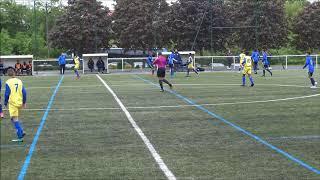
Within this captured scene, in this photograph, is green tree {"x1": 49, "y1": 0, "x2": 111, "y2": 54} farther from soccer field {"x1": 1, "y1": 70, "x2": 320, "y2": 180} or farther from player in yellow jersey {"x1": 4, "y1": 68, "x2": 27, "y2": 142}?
→ player in yellow jersey {"x1": 4, "y1": 68, "x2": 27, "y2": 142}

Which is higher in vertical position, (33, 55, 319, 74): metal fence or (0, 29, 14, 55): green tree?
(0, 29, 14, 55): green tree

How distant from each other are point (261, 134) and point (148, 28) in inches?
2069

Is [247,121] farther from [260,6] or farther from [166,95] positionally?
[260,6]

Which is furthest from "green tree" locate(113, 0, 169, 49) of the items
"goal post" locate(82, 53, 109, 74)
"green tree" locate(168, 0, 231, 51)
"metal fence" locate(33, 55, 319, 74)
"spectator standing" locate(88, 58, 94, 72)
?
"spectator standing" locate(88, 58, 94, 72)

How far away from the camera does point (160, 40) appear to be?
64.9m

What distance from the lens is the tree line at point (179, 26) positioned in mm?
60844

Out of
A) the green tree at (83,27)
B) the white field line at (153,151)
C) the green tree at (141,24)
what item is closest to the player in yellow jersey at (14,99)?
the white field line at (153,151)

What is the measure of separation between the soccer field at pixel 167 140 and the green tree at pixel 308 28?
51949mm

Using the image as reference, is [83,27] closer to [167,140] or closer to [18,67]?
[18,67]

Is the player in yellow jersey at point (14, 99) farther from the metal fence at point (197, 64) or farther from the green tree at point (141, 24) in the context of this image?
the green tree at point (141, 24)

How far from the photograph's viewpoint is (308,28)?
69.1m

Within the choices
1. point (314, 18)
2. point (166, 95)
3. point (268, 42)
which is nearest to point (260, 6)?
point (268, 42)

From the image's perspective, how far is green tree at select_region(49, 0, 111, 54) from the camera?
210 ft

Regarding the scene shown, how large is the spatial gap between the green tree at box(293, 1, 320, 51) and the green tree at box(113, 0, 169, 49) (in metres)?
18.6
